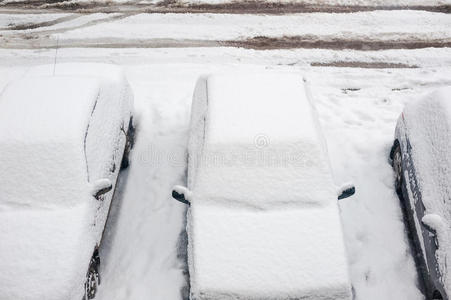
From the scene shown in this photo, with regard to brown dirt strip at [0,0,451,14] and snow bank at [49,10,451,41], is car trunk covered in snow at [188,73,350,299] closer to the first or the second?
snow bank at [49,10,451,41]

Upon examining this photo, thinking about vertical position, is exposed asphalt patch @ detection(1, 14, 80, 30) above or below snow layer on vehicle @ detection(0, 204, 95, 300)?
above

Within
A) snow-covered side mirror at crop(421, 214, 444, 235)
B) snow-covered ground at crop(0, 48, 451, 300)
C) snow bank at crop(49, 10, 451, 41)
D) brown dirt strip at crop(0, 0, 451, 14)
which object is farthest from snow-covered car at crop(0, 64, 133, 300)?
brown dirt strip at crop(0, 0, 451, 14)

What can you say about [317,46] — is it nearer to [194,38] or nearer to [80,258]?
[194,38]

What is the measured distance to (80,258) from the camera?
449 cm

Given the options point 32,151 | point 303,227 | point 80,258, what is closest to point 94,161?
point 32,151

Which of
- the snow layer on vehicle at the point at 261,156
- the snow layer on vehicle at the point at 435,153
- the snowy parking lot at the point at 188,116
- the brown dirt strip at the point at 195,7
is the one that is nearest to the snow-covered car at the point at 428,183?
the snow layer on vehicle at the point at 435,153

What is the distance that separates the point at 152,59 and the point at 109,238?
450 cm

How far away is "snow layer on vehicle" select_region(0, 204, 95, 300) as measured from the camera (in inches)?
166

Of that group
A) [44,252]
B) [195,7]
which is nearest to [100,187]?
[44,252]

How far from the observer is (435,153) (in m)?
5.03

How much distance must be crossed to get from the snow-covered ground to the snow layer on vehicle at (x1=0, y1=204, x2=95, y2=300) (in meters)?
0.84

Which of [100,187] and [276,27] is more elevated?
[276,27]

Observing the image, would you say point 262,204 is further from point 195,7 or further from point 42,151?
point 195,7

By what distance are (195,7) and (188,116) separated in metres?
4.41
